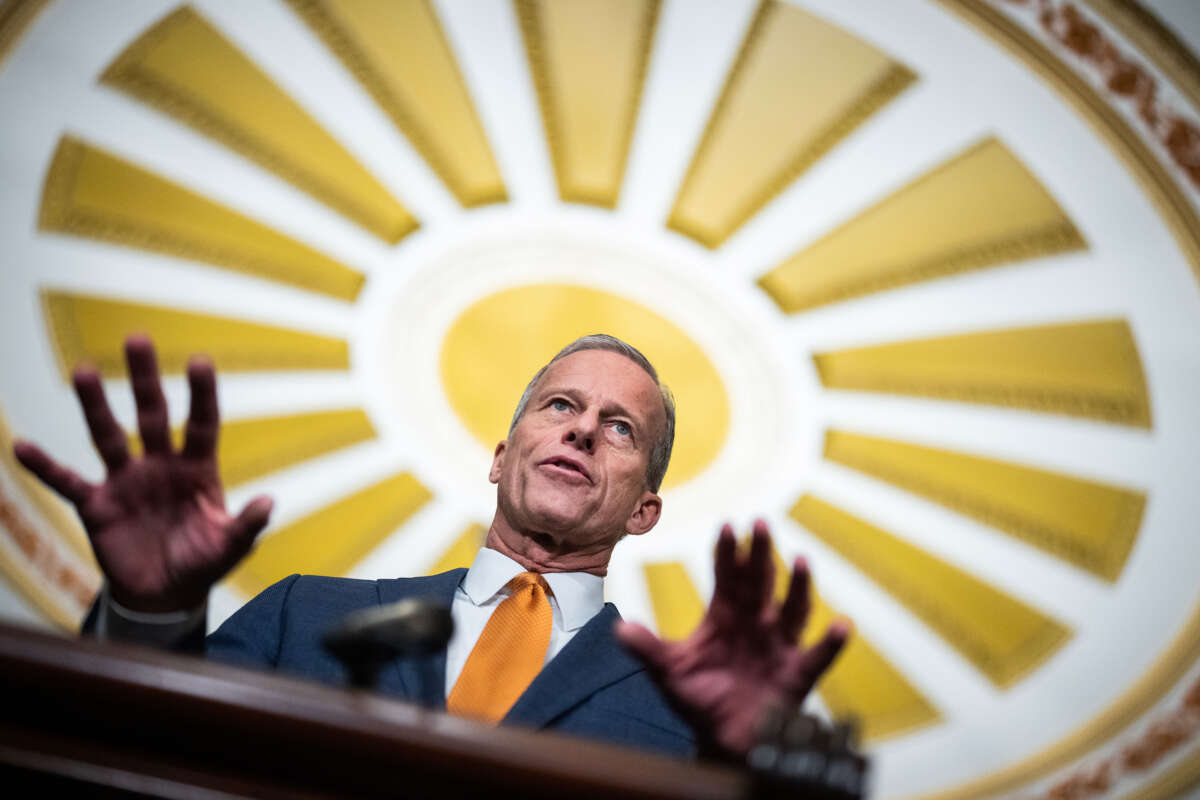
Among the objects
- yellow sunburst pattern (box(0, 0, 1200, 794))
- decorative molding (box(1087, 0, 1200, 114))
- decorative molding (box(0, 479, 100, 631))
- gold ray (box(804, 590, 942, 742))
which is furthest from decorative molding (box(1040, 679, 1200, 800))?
decorative molding (box(0, 479, 100, 631))

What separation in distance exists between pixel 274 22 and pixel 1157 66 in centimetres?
363

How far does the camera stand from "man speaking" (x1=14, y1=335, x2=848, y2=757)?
1.19 metres

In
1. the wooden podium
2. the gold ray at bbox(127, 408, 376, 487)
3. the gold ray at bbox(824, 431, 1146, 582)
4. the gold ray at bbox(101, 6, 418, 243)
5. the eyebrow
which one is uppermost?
the gold ray at bbox(101, 6, 418, 243)

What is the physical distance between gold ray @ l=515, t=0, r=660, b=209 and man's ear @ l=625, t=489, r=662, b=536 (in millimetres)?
2513

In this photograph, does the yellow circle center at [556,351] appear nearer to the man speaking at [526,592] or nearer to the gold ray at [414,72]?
the gold ray at [414,72]

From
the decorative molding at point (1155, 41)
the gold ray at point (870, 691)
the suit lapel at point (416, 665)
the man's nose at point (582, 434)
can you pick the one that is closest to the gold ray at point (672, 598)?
the gold ray at point (870, 691)

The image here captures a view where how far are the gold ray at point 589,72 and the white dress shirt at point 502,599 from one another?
2.87 metres

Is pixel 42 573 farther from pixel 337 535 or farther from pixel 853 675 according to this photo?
pixel 853 675

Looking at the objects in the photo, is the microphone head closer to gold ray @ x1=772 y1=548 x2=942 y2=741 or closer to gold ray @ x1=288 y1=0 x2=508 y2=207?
gold ray @ x1=288 y1=0 x2=508 y2=207

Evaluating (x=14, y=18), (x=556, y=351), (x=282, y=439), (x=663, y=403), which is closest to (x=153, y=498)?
(x=663, y=403)

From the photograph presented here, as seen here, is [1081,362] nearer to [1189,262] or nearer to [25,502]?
[1189,262]

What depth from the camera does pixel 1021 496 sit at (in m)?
5.28

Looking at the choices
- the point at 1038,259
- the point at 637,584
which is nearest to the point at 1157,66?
the point at 1038,259

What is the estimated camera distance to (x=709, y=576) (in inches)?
254
